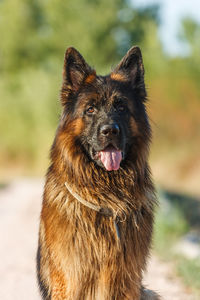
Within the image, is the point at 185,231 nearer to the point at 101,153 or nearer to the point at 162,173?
the point at 101,153

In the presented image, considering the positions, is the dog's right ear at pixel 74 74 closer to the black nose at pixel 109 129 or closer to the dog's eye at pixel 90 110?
the dog's eye at pixel 90 110

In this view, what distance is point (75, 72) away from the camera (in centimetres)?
431

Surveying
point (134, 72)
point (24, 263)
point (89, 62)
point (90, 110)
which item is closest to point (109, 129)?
point (90, 110)

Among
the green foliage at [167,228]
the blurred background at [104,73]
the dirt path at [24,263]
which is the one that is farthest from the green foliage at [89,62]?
the green foliage at [167,228]

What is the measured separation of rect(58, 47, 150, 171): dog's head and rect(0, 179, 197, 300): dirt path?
2.43 metres

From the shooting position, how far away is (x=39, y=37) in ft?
113

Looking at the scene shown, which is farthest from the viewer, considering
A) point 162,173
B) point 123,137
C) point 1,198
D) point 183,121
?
point 183,121

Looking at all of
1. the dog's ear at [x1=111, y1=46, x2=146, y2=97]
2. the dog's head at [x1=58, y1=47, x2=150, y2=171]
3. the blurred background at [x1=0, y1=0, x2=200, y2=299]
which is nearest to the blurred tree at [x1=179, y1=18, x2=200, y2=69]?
the blurred background at [x1=0, y1=0, x2=200, y2=299]

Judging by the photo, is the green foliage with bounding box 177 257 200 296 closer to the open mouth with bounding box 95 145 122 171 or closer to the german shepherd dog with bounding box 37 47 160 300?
the german shepherd dog with bounding box 37 47 160 300

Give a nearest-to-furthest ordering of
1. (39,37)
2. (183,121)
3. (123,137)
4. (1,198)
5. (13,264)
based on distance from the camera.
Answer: (123,137) < (13,264) < (1,198) < (183,121) < (39,37)

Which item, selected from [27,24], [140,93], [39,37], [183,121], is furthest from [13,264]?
[27,24]

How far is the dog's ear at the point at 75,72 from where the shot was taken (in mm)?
4270

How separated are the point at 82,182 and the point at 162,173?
2094 cm

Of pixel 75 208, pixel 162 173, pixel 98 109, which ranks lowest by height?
pixel 162 173
